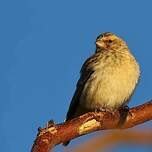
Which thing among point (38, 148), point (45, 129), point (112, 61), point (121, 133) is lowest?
point (121, 133)

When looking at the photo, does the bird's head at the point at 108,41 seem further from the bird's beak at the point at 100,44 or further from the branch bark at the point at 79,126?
the branch bark at the point at 79,126

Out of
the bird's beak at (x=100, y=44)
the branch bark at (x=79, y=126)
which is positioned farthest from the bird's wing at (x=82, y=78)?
the branch bark at (x=79, y=126)

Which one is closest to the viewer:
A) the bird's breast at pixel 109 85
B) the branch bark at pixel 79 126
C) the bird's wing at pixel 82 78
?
the branch bark at pixel 79 126

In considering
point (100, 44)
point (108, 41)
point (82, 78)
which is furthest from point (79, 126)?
point (108, 41)

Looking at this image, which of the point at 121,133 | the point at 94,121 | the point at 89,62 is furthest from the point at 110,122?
the point at 89,62

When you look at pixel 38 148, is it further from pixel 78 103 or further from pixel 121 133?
pixel 78 103

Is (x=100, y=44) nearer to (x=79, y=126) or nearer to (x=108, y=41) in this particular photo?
(x=108, y=41)

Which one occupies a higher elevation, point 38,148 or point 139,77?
Result: point 139,77
